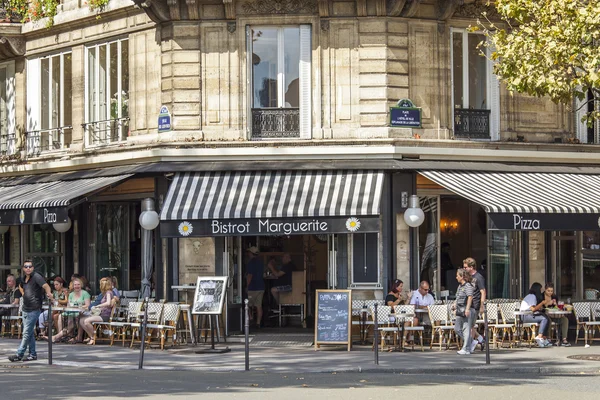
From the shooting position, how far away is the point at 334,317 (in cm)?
2059

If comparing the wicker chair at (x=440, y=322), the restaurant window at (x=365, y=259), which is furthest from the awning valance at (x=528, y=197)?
the wicker chair at (x=440, y=322)

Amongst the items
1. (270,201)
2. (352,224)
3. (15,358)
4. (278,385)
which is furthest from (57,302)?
(278,385)

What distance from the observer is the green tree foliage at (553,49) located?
17984 mm

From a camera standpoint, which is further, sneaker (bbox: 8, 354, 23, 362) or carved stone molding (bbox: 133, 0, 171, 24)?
carved stone molding (bbox: 133, 0, 171, 24)

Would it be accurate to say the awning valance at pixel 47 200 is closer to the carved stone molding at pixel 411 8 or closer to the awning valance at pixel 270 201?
the awning valance at pixel 270 201

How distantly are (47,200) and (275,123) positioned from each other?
4.58 meters

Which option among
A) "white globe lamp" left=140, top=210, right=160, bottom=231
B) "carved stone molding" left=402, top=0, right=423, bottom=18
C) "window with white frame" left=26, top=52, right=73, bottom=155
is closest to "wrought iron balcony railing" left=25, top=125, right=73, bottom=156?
"window with white frame" left=26, top=52, right=73, bottom=155

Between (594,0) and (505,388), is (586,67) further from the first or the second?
(505,388)

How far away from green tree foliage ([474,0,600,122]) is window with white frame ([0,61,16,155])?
12419mm

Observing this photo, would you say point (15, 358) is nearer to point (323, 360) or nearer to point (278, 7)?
point (323, 360)

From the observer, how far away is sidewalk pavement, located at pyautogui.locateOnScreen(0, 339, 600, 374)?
1747 centimetres

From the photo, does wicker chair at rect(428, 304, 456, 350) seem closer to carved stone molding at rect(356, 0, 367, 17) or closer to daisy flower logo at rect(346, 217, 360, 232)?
daisy flower logo at rect(346, 217, 360, 232)

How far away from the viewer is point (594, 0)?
18.4 m

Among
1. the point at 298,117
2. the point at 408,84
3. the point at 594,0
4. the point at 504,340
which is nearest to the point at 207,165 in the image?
the point at 298,117
